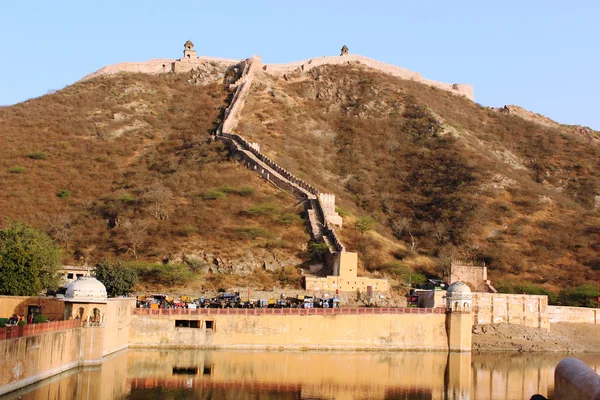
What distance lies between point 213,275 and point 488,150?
172 feet

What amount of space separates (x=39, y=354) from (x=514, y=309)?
129 feet

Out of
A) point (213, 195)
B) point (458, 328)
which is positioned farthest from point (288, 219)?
point (458, 328)

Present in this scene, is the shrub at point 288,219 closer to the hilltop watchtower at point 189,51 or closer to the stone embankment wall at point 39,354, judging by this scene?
the stone embankment wall at point 39,354

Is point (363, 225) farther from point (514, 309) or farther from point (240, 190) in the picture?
point (514, 309)

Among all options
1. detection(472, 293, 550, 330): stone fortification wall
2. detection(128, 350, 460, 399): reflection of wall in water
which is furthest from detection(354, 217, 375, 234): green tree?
detection(128, 350, 460, 399): reflection of wall in water

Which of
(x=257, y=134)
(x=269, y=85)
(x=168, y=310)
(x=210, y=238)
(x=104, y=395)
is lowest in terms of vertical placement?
(x=104, y=395)

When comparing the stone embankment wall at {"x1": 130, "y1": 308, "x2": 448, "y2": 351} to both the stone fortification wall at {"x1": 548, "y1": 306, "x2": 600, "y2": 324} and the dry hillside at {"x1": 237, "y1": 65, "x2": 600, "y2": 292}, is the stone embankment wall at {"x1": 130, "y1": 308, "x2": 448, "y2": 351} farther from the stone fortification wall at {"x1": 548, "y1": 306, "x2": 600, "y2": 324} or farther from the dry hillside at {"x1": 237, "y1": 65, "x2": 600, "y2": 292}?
the dry hillside at {"x1": 237, "y1": 65, "x2": 600, "y2": 292}

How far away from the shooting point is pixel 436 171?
9344cm

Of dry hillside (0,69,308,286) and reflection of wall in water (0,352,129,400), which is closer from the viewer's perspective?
reflection of wall in water (0,352,129,400)

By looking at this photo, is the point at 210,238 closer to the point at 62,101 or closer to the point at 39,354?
the point at 39,354

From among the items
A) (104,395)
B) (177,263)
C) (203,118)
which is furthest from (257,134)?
(104,395)

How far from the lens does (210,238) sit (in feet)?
220

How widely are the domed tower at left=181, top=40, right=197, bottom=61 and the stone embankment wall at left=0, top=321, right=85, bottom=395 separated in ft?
282

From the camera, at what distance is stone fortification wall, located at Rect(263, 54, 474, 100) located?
4749 inches
